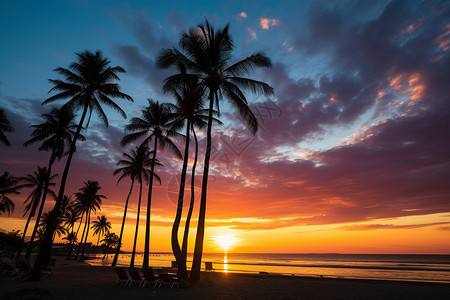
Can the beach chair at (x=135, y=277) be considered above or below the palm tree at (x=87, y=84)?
below

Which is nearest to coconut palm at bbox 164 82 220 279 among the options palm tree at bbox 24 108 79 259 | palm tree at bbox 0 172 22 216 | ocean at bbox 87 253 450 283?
palm tree at bbox 24 108 79 259

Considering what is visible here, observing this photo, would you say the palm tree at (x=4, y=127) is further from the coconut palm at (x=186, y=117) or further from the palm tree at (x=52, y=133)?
the coconut palm at (x=186, y=117)

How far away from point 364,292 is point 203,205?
9.29 metres

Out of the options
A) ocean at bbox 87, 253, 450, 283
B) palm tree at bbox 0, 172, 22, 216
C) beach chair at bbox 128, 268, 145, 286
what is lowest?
ocean at bbox 87, 253, 450, 283

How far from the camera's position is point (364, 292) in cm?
1215

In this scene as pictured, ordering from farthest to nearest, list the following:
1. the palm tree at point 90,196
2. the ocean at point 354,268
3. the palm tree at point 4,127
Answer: the palm tree at point 90,196 → the ocean at point 354,268 → the palm tree at point 4,127

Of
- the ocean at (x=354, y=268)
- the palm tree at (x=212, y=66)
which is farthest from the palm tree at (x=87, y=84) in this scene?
the ocean at (x=354, y=268)

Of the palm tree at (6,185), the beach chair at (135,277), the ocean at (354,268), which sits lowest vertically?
the ocean at (354,268)

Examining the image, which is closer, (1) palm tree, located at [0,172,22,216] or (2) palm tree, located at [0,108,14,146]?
(2) palm tree, located at [0,108,14,146]

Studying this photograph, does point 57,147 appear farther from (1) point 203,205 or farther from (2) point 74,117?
Answer: (1) point 203,205

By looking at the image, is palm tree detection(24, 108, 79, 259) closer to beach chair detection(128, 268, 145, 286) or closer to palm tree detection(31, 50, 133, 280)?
palm tree detection(31, 50, 133, 280)

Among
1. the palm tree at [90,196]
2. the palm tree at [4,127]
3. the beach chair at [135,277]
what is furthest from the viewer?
the palm tree at [90,196]

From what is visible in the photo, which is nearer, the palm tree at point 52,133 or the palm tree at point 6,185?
the palm tree at point 52,133

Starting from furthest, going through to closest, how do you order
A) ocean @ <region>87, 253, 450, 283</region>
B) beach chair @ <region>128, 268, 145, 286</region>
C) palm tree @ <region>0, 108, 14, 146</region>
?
ocean @ <region>87, 253, 450, 283</region> → palm tree @ <region>0, 108, 14, 146</region> → beach chair @ <region>128, 268, 145, 286</region>
